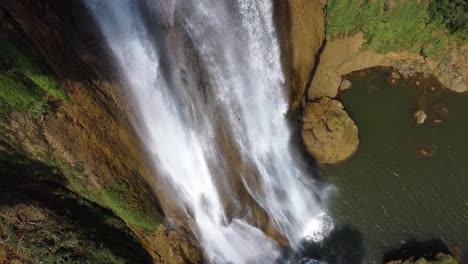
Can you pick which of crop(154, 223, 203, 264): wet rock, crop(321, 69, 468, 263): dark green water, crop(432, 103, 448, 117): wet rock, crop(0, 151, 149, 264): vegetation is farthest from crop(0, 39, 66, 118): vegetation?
crop(432, 103, 448, 117): wet rock

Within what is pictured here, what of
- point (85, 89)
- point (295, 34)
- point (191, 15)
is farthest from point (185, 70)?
point (295, 34)

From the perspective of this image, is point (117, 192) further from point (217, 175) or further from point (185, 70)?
point (185, 70)

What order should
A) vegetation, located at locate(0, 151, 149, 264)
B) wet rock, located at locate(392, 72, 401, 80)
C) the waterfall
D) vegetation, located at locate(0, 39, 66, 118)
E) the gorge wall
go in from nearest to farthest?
vegetation, located at locate(0, 39, 66, 118) < the gorge wall < vegetation, located at locate(0, 151, 149, 264) < the waterfall < wet rock, located at locate(392, 72, 401, 80)

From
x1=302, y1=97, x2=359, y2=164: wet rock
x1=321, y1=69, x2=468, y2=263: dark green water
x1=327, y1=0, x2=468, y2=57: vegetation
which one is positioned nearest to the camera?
x1=321, y1=69, x2=468, y2=263: dark green water

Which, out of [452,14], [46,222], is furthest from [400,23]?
[46,222]

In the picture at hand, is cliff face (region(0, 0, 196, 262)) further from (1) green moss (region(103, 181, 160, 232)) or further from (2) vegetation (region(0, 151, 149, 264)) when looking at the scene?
(2) vegetation (region(0, 151, 149, 264))

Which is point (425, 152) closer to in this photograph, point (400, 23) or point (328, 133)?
point (328, 133)
